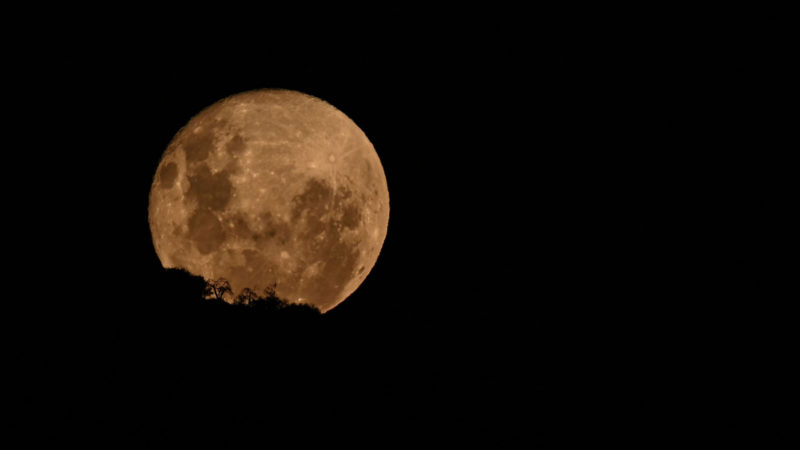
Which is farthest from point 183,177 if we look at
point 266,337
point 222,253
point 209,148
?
point 266,337

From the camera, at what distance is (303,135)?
33.6ft

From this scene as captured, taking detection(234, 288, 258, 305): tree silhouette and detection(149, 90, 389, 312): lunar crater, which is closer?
detection(149, 90, 389, 312): lunar crater

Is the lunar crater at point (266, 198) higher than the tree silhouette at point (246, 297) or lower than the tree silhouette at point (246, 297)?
higher

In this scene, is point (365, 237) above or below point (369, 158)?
below

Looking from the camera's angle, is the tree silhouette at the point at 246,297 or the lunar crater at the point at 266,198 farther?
the tree silhouette at the point at 246,297

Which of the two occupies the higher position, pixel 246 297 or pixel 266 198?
pixel 266 198

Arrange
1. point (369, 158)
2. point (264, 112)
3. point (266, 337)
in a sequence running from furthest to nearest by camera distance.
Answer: point (369, 158) < point (264, 112) < point (266, 337)

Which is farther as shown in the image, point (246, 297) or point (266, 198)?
point (246, 297)

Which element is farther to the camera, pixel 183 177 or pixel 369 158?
pixel 369 158

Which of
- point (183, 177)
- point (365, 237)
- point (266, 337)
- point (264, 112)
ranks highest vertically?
point (264, 112)

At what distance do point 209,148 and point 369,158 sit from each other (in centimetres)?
264

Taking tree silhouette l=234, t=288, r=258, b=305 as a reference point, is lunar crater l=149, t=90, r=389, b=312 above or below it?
above

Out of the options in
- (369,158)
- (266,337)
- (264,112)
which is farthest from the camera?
(369,158)

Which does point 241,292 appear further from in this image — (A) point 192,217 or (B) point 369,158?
(B) point 369,158
